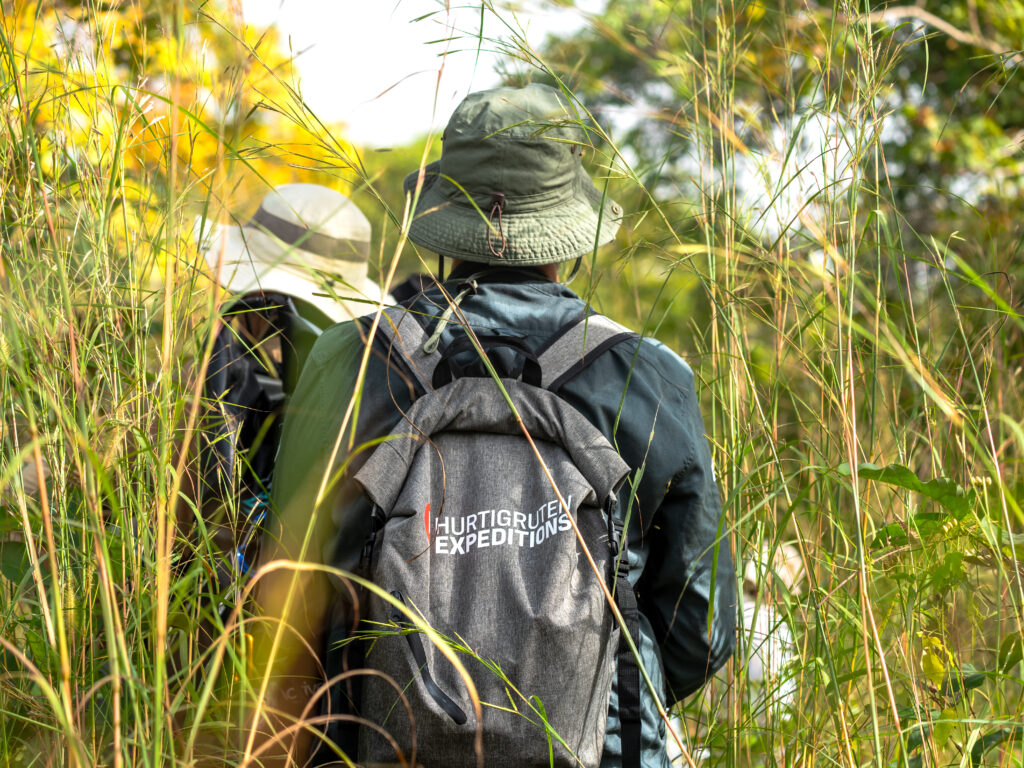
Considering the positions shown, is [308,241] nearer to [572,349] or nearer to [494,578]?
[572,349]

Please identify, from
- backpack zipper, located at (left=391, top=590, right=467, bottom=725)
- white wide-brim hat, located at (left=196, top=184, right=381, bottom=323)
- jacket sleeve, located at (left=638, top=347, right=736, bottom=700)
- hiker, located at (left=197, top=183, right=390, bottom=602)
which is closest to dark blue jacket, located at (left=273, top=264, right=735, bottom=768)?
jacket sleeve, located at (left=638, top=347, right=736, bottom=700)

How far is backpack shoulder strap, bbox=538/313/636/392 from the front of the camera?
4.72 ft

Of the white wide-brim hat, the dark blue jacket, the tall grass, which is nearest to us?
the tall grass

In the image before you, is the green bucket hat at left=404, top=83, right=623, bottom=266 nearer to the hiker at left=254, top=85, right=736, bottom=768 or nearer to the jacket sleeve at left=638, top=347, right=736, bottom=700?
the hiker at left=254, top=85, right=736, bottom=768

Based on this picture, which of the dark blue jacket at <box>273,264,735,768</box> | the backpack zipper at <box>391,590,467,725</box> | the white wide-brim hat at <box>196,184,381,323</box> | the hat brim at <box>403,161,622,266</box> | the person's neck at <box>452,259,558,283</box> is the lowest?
the backpack zipper at <box>391,590,467,725</box>

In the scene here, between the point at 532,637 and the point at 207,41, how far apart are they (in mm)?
982

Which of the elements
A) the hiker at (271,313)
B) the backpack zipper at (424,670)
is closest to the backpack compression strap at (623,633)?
the backpack zipper at (424,670)

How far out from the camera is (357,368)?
1491 millimetres

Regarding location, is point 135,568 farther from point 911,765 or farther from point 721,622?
point 911,765

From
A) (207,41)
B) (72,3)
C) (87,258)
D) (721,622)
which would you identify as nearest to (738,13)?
(207,41)

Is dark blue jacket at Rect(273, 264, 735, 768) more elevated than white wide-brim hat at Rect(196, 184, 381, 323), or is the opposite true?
white wide-brim hat at Rect(196, 184, 381, 323)

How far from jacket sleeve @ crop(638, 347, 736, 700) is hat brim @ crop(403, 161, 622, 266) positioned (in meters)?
0.30

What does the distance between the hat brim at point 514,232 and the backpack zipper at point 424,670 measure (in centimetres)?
64

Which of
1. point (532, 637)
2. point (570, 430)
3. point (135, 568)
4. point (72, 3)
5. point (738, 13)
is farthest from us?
point (72, 3)
